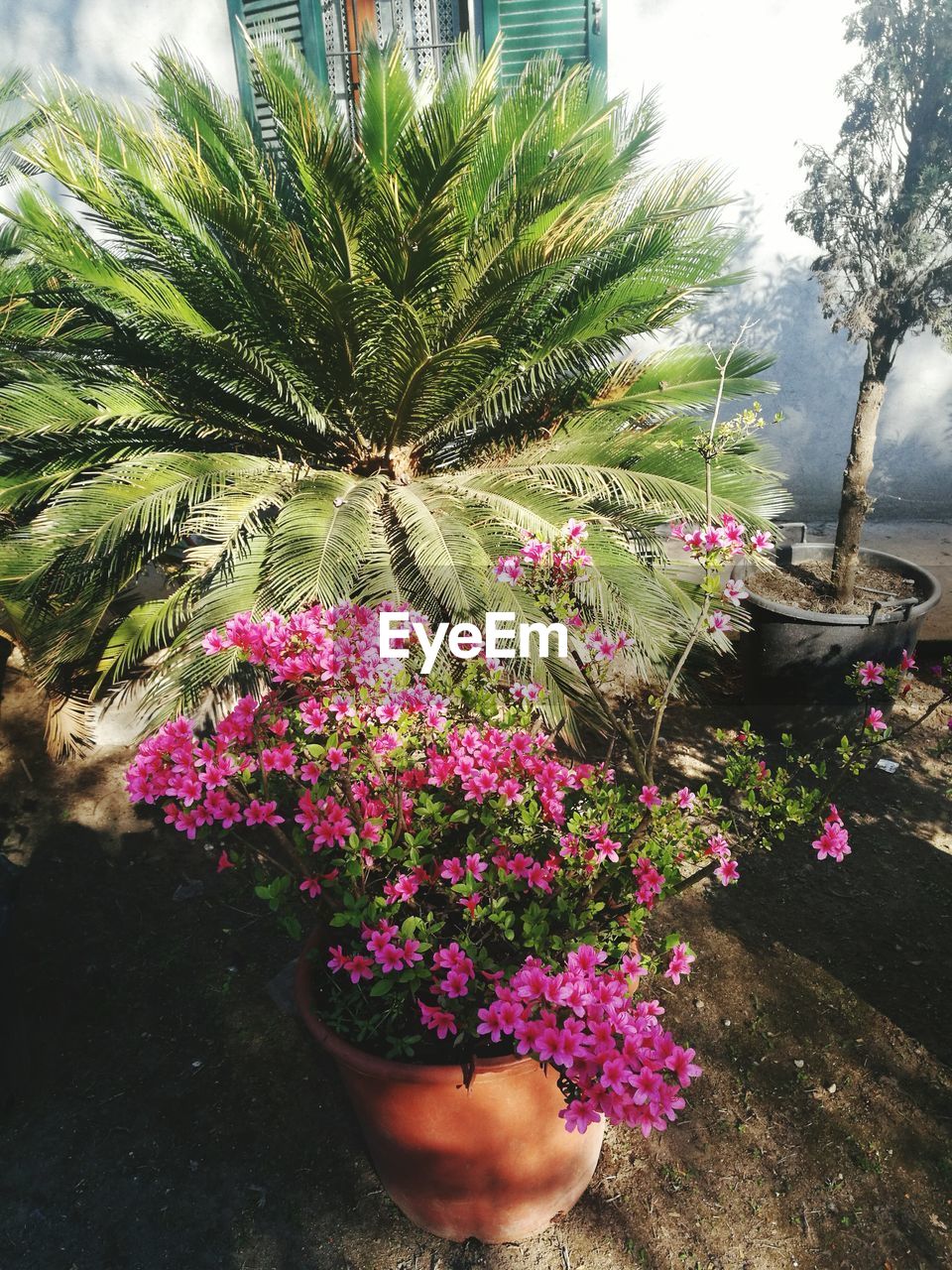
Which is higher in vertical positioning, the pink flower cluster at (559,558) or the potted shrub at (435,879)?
the pink flower cluster at (559,558)

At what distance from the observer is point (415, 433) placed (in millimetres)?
3613

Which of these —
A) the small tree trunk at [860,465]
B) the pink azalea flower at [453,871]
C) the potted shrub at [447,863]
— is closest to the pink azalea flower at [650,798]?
the potted shrub at [447,863]

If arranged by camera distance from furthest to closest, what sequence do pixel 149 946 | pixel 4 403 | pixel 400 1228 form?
pixel 4 403 → pixel 149 946 → pixel 400 1228

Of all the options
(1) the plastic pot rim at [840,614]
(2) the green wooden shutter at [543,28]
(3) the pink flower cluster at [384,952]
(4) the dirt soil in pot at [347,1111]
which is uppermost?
(2) the green wooden shutter at [543,28]

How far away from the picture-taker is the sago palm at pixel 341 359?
9.45 feet

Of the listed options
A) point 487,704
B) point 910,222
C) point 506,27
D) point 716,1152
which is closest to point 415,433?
point 487,704

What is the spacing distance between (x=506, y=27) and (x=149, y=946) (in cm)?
571

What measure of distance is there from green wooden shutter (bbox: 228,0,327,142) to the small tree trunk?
4.01 m

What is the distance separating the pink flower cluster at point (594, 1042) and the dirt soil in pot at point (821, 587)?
3.11m

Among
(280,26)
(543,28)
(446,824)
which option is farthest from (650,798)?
(280,26)

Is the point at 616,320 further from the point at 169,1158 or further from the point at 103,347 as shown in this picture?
the point at 169,1158

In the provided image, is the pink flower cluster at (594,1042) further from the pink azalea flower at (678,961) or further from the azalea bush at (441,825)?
the pink azalea flower at (678,961)

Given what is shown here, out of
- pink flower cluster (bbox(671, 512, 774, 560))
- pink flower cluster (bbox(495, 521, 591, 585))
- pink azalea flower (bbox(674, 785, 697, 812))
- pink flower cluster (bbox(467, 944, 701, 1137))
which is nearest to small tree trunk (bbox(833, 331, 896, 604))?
pink flower cluster (bbox(671, 512, 774, 560))

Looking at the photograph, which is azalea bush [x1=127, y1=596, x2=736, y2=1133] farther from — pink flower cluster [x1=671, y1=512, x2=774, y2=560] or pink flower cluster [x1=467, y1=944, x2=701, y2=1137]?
pink flower cluster [x1=671, y1=512, x2=774, y2=560]
